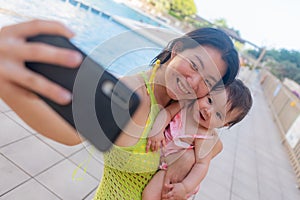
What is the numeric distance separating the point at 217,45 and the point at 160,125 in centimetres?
32

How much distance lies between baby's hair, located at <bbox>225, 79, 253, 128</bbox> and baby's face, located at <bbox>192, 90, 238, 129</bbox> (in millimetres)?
30

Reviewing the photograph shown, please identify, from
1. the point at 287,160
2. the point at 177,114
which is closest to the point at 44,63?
the point at 177,114

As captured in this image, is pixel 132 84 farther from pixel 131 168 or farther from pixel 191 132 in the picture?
pixel 191 132

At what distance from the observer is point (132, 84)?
26.1 inches

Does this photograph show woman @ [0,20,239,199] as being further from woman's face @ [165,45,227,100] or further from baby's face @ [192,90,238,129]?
baby's face @ [192,90,238,129]

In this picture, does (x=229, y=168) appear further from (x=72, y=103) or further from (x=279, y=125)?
(x=279, y=125)

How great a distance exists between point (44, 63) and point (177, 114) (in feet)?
2.02

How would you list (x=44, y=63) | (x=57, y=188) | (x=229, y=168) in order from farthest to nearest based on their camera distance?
(x=229, y=168) < (x=57, y=188) < (x=44, y=63)

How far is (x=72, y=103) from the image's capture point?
1.30 ft

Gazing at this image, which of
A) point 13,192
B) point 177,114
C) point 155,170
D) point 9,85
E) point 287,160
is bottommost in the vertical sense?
point 287,160

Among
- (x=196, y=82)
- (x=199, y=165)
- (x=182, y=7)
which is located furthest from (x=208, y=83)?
(x=182, y=7)

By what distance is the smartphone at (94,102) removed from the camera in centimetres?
38

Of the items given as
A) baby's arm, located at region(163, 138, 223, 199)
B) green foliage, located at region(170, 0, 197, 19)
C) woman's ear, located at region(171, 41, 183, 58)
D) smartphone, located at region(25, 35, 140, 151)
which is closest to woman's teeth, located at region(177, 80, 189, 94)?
woman's ear, located at region(171, 41, 183, 58)

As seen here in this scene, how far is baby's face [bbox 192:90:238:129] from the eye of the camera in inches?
38.1
